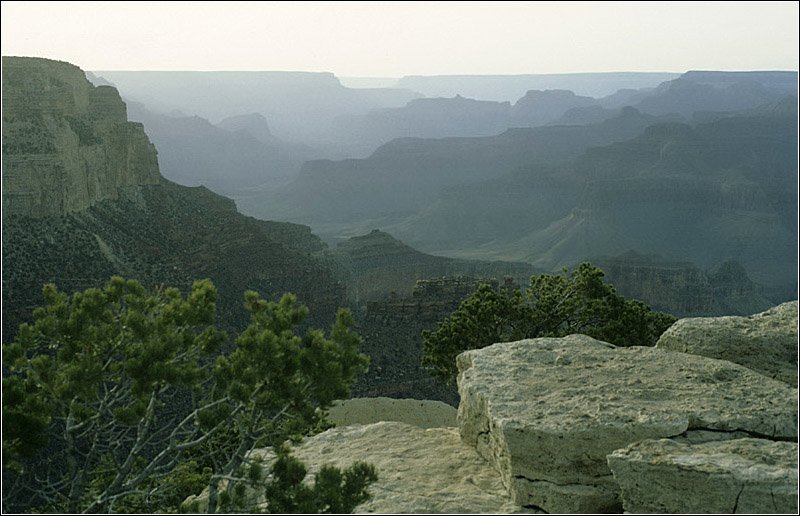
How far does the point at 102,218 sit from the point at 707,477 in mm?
46110

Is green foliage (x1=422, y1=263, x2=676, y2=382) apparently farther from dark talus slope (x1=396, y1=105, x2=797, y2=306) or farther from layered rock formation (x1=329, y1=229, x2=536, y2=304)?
dark talus slope (x1=396, y1=105, x2=797, y2=306)

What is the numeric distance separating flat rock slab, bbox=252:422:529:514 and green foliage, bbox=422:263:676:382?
23.5 feet

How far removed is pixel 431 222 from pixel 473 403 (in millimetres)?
141372

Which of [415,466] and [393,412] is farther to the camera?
[393,412]

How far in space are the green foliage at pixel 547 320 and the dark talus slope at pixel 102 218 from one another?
17.9 metres

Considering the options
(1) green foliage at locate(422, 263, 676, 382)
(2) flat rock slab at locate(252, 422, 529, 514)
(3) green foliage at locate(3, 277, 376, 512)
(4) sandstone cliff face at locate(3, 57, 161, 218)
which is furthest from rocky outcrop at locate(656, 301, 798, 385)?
(4) sandstone cliff face at locate(3, 57, 161, 218)

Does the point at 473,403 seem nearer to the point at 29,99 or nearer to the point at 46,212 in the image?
the point at 46,212

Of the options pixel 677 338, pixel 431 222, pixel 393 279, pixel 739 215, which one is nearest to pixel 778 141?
pixel 739 215

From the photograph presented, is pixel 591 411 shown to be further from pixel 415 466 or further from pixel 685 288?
pixel 685 288

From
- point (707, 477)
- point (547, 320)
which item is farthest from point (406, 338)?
point (707, 477)

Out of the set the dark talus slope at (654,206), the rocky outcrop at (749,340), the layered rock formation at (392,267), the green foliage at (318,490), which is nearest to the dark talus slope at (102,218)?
the layered rock formation at (392,267)

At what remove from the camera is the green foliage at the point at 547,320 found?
2002 cm

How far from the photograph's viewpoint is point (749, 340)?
40.6 ft

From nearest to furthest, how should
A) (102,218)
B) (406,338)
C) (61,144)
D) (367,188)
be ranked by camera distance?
1. (406,338)
2. (61,144)
3. (102,218)
4. (367,188)
